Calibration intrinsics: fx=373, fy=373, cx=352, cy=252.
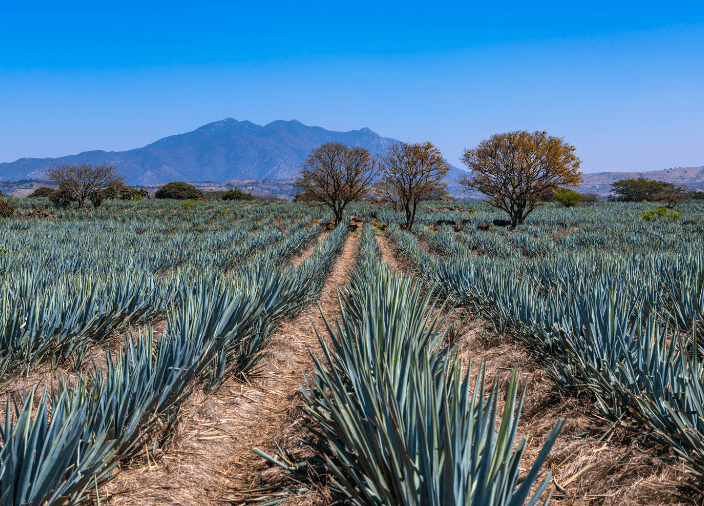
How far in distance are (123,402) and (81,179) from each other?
31176 mm

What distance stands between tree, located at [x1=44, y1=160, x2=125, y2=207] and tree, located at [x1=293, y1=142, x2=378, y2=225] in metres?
14.9

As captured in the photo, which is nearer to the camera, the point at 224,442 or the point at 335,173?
the point at 224,442

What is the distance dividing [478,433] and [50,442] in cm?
Result: 165

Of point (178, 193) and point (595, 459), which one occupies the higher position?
point (178, 193)

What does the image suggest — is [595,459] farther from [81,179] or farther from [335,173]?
[81,179]

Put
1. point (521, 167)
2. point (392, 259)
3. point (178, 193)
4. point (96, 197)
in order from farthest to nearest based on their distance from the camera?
point (178, 193)
point (96, 197)
point (521, 167)
point (392, 259)

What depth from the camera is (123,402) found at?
1830 millimetres

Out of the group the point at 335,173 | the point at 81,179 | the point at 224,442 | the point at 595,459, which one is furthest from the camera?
the point at 81,179

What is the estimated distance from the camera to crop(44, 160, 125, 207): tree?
25734 mm

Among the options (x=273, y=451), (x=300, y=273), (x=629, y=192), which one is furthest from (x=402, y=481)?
(x=629, y=192)

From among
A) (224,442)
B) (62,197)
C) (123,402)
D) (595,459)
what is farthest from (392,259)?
(62,197)

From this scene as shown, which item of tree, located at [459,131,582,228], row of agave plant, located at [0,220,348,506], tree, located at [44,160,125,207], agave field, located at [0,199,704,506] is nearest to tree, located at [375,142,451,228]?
tree, located at [459,131,582,228]

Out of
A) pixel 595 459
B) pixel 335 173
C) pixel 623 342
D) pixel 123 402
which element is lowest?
pixel 595 459

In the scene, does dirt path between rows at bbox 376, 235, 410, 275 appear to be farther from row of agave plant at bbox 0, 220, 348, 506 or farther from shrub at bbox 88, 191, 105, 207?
shrub at bbox 88, 191, 105, 207
